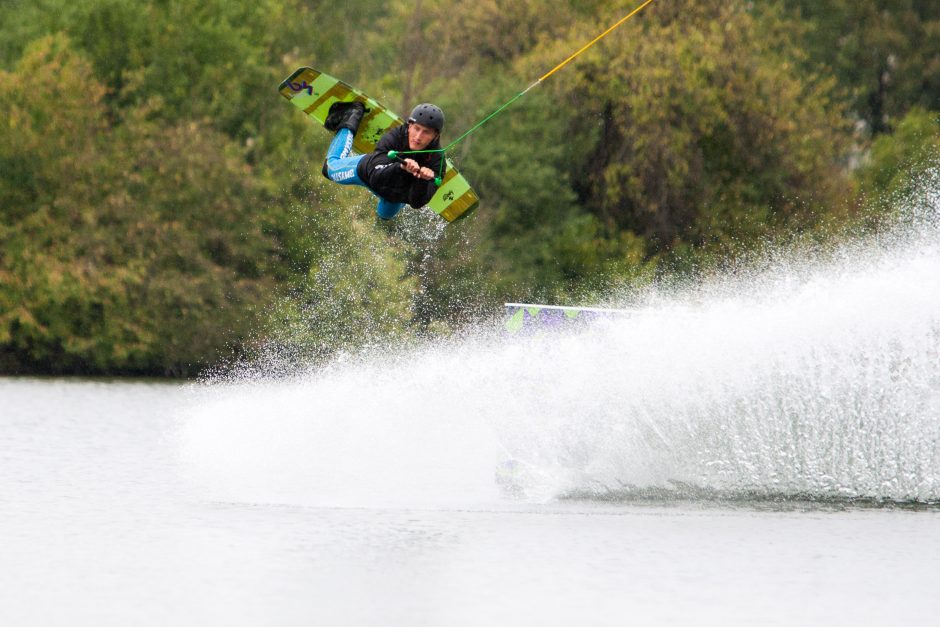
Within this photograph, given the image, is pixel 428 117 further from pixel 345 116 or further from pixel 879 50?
pixel 879 50

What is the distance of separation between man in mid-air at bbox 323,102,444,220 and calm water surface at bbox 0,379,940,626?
2.35 metres

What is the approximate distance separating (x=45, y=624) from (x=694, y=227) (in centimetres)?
3025

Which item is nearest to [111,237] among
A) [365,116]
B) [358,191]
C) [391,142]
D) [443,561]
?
[358,191]

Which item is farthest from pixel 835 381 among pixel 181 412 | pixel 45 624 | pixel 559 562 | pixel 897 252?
pixel 181 412

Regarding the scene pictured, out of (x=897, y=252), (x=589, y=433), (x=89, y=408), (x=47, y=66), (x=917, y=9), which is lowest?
(x=89, y=408)

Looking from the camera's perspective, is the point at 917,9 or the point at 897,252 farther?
the point at 917,9

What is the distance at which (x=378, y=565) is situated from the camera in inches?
397

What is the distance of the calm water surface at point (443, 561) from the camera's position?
29.2 ft

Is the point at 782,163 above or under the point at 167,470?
above

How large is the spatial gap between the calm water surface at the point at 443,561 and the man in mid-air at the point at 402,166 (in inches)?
92.6

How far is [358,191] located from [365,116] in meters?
16.9

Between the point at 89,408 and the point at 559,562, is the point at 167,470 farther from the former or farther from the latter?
the point at 89,408

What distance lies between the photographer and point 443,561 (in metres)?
10.3

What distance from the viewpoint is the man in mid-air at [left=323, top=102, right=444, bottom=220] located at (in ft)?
39.2
